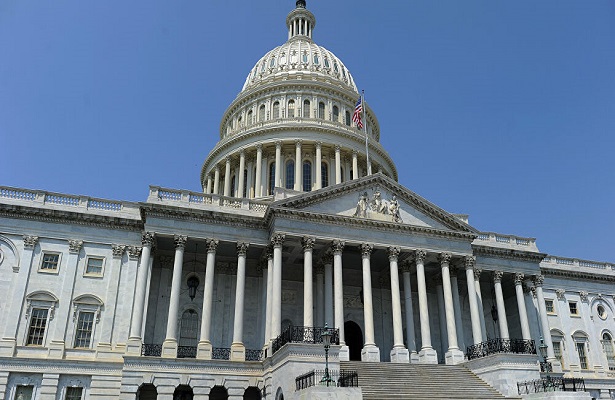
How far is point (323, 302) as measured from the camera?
3534 cm

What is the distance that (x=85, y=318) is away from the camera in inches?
1291

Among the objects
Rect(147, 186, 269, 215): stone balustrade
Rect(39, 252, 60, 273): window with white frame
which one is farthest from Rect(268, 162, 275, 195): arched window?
Rect(39, 252, 60, 273): window with white frame

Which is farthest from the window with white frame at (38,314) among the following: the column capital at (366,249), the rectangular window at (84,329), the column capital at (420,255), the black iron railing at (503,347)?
the black iron railing at (503,347)

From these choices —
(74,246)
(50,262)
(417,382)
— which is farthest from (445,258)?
(50,262)

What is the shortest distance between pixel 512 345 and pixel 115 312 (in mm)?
25533

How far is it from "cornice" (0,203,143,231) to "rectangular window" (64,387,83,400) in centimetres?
1058

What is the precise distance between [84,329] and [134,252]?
19.0 ft

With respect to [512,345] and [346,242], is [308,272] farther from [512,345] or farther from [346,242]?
[512,345]

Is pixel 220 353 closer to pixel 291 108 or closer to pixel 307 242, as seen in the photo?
pixel 307 242

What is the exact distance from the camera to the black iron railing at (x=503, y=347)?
3049 cm

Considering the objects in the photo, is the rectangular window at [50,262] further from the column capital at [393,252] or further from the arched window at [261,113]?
the arched window at [261,113]

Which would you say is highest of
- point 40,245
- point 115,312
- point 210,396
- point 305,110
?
point 305,110

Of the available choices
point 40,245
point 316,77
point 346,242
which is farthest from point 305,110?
point 40,245

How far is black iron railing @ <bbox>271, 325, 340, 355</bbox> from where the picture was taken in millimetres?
27766
